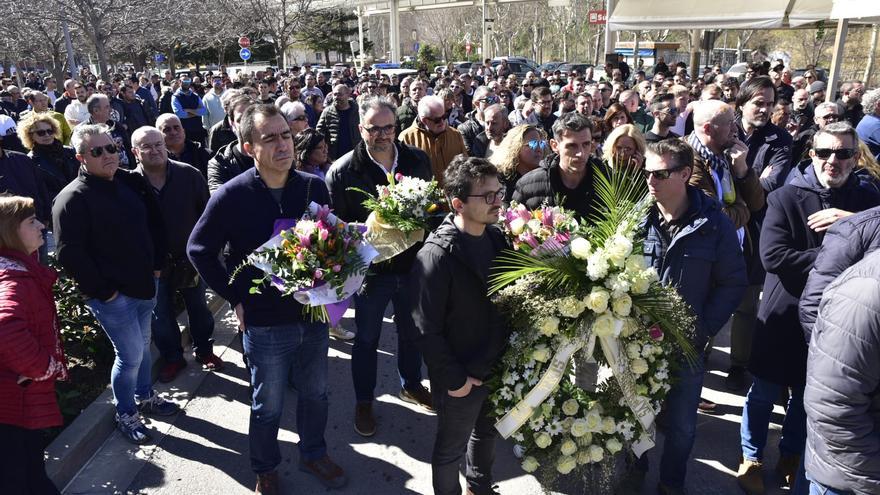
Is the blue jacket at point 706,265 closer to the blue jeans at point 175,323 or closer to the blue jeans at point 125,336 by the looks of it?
the blue jeans at point 125,336

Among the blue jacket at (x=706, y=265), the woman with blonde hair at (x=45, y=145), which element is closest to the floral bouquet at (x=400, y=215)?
the blue jacket at (x=706, y=265)

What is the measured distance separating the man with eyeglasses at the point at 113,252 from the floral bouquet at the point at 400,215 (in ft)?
5.29

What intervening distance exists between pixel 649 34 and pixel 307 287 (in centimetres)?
5701

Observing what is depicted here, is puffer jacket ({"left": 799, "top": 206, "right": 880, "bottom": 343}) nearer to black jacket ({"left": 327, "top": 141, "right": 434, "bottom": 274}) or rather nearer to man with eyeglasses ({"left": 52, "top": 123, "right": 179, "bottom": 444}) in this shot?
black jacket ({"left": 327, "top": 141, "right": 434, "bottom": 274})

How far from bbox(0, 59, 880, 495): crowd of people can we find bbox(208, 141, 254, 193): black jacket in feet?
0.05

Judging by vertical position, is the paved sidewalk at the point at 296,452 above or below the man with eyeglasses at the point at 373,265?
below

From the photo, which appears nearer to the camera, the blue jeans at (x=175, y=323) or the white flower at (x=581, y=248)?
the white flower at (x=581, y=248)

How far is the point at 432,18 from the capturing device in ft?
209

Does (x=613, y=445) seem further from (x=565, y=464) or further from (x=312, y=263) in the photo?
(x=312, y=263)

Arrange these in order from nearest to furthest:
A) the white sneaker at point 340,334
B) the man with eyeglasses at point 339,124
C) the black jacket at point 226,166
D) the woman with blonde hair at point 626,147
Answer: the woman with blonde hair at point 626,147
the black jacket at point 226,166
the white sneaker at point 340,334
the man with eyeglasses at point 339,124

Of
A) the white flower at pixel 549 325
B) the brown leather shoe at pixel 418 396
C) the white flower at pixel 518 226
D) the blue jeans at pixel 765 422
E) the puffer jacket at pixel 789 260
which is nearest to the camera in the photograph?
the white flower at pixel 549 325

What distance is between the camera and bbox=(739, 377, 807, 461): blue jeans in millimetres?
3553

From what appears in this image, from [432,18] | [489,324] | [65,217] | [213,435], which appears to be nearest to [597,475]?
[489,324]

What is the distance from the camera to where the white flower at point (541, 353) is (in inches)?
111
